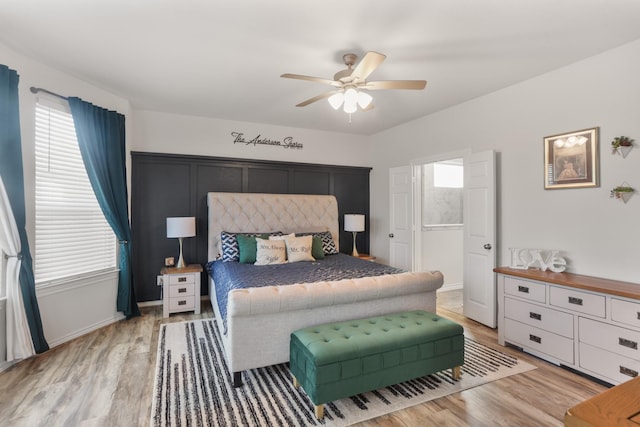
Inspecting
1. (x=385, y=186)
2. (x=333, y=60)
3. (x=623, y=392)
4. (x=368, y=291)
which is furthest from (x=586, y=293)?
(x=385, y=186)

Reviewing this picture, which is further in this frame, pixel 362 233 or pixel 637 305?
pixel 362 233

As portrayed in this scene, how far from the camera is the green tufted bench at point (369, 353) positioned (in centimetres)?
210

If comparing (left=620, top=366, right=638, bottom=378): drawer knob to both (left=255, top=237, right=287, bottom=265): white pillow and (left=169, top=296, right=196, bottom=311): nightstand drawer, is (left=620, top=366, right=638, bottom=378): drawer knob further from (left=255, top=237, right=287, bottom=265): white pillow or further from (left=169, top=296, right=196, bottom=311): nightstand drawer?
(left=169, top=296, right=196, bottom=311): nightstand drawer

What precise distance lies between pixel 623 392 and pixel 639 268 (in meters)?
2.33

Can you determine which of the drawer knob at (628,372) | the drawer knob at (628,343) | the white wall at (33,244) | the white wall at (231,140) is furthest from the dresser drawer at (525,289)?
the white wall at (33,244)

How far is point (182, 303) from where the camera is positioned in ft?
13.7

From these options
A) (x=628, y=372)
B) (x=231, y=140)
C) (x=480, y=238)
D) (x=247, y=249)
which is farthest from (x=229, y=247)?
(x=628, y=372)

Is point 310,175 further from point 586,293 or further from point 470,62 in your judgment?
point 586,293

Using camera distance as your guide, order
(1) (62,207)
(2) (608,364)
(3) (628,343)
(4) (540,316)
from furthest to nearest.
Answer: (1) (62,207), (4) (540,316), (2) (608,364), (3) (628,343)

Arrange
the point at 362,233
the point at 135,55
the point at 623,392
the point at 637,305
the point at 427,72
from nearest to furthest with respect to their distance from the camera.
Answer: the point at 623,392
the point at 637,305
the point at 135,55
the point at 427,72
the point at 362,233

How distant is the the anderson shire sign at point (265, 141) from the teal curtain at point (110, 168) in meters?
1.58

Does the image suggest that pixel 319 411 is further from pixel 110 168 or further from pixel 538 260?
pixel 110 168

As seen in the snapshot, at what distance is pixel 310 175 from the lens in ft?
18.2

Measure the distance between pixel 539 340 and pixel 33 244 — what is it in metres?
4.88
